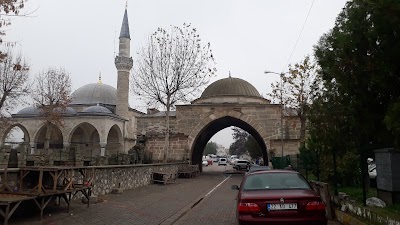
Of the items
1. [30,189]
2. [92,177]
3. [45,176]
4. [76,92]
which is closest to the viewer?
[30,189]

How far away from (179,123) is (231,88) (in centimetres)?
796

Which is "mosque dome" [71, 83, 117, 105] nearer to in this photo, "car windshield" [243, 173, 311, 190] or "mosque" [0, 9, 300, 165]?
"mosque" [0, 9, 300, 165]

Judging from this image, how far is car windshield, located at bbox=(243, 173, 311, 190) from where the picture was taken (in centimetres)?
660

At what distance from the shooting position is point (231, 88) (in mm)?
38000

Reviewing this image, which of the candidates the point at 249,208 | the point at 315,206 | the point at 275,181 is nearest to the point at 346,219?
the point at 275,181

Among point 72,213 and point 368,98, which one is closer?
point 368,98

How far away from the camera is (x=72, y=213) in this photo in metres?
A: 10.1

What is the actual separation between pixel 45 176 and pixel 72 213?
144 centimetres

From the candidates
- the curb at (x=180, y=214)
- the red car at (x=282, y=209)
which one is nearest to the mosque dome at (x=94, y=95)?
the curb at (x=180, y=214)

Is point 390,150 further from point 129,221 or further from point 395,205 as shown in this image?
point 129,221

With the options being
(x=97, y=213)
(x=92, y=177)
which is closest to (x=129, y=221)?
(x=97, y=213)

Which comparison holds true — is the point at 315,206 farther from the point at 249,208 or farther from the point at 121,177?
the point at 121,177

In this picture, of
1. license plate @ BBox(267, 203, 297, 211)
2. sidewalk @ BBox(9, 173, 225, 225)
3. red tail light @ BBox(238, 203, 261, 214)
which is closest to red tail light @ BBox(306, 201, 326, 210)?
license plate @ BBox(267, 203, 297, 211)

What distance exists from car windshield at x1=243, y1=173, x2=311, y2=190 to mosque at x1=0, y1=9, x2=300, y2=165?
18192 millimetres
